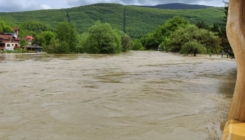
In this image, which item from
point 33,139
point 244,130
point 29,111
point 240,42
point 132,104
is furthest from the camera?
point 132,104

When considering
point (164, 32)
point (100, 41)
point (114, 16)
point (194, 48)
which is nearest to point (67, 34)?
point (100, 41)

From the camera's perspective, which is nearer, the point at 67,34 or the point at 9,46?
the point at 67,34

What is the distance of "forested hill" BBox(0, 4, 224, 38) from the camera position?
117 meters

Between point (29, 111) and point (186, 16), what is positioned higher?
point (186, 16)

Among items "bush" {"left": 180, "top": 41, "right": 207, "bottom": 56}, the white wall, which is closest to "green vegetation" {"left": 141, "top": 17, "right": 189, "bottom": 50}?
"bush" {"left": 180, "top": 41, "right": 207, "bottom": 56}

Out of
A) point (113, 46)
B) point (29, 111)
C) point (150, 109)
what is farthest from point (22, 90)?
point (113, 46)

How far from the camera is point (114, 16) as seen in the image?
128 metres

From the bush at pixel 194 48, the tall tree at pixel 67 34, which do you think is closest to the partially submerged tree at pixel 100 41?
the tall tree at pixel 67 34

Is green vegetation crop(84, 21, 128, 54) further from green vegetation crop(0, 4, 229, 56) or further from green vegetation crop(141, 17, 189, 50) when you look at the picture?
green vegetation crop(141, 17, 189, 50)

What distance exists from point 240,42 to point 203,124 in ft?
9.52

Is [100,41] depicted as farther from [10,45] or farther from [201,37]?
[10,45]

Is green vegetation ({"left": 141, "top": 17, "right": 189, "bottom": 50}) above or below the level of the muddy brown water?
above

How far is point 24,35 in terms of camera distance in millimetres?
88875

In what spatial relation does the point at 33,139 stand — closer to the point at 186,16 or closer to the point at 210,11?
the point at 186,16
